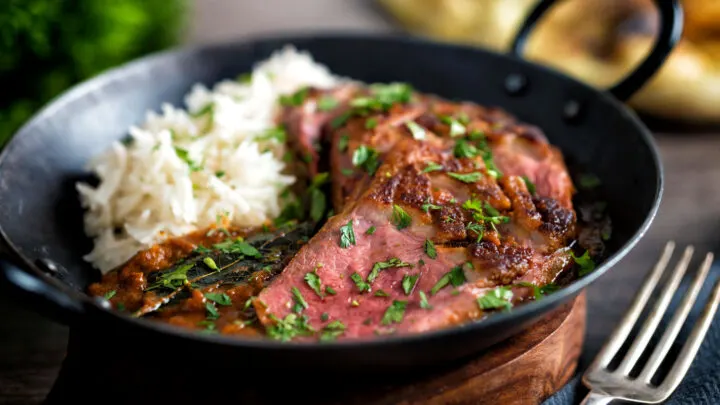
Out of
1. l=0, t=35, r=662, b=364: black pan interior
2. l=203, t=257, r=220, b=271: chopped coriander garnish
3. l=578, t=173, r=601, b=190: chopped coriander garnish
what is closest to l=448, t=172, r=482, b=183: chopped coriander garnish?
l=0, t=35, r=662, b=364: black pan interior

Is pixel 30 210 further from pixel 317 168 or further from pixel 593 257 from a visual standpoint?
pixel 593 257

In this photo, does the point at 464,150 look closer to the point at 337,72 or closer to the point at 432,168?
the point at 432,168

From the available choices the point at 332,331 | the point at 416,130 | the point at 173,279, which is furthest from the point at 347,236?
the point at 416,130

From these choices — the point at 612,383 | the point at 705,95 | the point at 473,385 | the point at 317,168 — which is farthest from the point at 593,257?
the point at 705,95

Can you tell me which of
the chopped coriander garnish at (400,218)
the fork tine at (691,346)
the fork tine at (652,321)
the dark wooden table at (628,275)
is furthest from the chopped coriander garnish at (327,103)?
the fork tine at (691,346)

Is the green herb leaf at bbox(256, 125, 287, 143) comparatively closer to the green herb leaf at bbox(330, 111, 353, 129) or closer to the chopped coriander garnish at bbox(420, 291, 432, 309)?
the green herb leaf at bbox(330, 111, 353, 129)

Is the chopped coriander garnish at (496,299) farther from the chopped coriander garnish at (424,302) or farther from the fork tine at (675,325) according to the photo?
the fork tine at (675,325)
